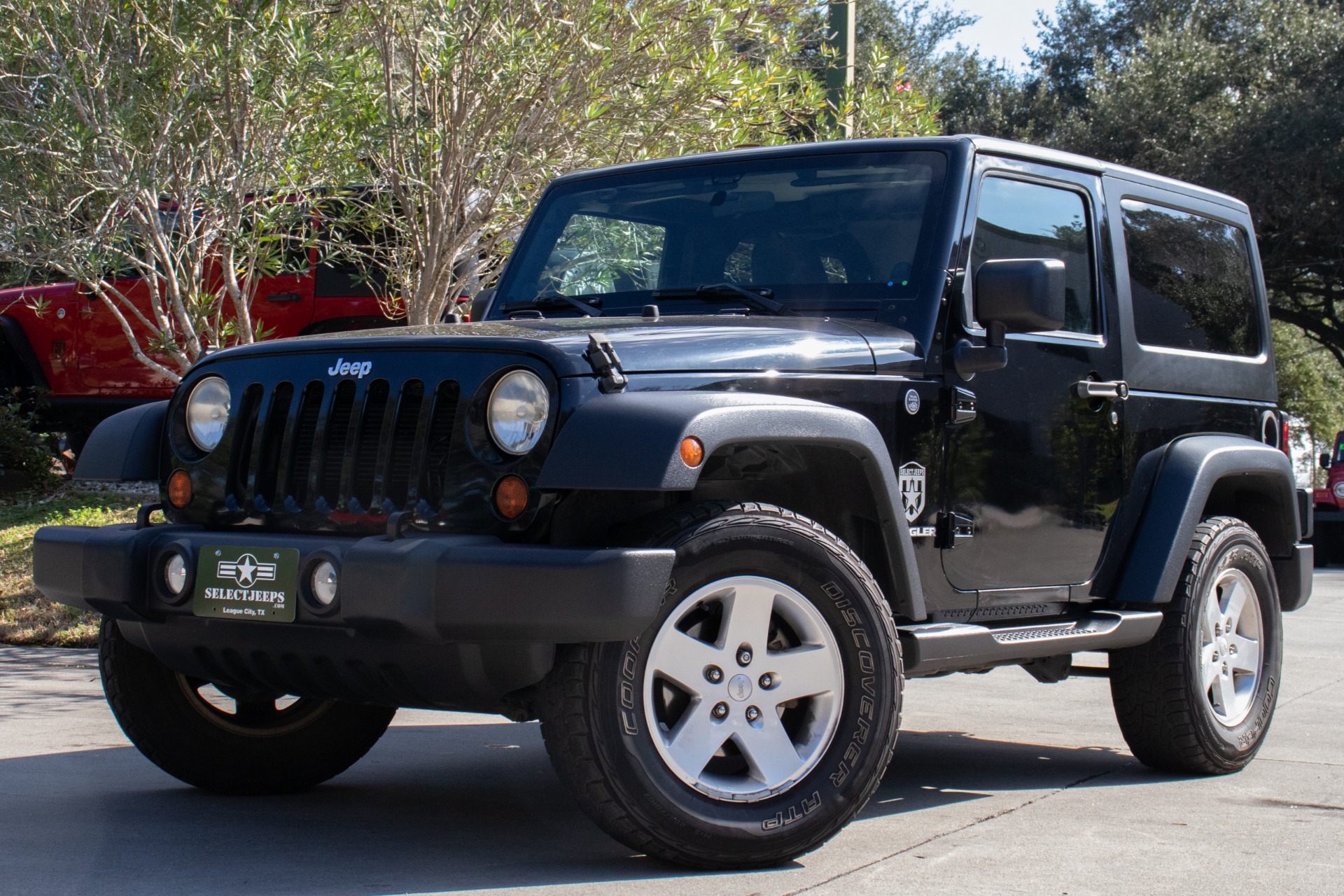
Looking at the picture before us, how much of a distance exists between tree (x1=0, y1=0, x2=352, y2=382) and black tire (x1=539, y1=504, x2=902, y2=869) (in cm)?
531

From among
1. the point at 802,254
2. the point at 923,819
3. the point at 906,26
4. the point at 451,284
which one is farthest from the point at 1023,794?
the point at 906,26

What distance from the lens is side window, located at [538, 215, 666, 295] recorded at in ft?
16.5

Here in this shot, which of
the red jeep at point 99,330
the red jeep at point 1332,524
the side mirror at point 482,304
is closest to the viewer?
the side mirror at point 482,304

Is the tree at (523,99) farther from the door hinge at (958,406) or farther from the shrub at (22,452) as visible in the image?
the door hinge at (958,406)

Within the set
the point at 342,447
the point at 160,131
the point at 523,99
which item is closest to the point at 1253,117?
the point at 523,99

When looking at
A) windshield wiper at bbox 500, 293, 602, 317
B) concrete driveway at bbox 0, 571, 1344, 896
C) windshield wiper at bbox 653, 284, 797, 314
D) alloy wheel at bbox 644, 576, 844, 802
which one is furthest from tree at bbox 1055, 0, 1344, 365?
alloy wheel at bbox 644, 576, 844, 802

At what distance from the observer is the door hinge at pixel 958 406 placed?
14.6 ft

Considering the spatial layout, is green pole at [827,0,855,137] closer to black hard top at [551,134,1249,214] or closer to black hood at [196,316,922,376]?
black hard top at [551,134,1249,214]

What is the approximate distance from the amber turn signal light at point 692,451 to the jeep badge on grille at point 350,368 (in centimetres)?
91

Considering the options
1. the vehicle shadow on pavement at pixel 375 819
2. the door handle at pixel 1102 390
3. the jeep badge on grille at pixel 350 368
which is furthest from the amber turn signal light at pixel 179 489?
the door handle at pixel 1102 390

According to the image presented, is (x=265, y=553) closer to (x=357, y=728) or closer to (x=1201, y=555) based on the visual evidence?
(x=357, y=728)

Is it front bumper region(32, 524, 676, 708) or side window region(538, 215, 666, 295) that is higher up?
side window region(538, 215, 666, 295)

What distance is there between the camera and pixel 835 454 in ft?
13.4

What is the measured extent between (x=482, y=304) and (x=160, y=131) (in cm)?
393
